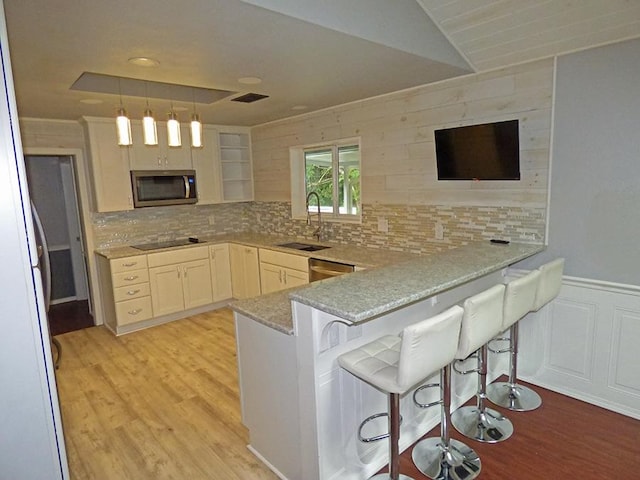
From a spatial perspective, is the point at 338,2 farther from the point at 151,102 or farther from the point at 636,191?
the point at 151,102

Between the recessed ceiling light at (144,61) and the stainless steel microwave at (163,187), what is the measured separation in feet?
7.66

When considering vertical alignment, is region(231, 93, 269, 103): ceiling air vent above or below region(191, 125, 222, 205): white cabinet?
above

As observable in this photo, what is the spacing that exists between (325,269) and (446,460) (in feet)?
6.41

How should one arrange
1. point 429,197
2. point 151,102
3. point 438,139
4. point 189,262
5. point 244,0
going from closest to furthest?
point 244,0, point 438,139, point 429,197, point 151,102, point 189,262

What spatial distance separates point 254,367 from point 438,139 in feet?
7.20

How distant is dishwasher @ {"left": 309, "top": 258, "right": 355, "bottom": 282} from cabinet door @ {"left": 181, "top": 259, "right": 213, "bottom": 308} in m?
1.61

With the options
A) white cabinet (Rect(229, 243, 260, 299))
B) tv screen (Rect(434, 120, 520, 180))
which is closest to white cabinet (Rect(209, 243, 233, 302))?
white cabinet (Rect(229, 243, 260, 299))

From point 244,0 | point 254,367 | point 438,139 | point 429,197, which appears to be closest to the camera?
point 244,0

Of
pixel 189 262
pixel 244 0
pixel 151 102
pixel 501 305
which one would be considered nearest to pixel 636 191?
pixel 501 305

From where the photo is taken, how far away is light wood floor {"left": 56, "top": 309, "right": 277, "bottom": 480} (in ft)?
7.42

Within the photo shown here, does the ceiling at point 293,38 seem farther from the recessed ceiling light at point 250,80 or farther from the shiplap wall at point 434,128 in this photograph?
the shiplap wall at point 434,128

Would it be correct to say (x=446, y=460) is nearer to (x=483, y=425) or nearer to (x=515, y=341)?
(x=483, y=425)

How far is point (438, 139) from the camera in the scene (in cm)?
311

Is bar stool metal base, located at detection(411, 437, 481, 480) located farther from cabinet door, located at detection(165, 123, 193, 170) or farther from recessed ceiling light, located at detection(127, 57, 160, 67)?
cabinet door, located at detection(165, 123, 193, 170)
